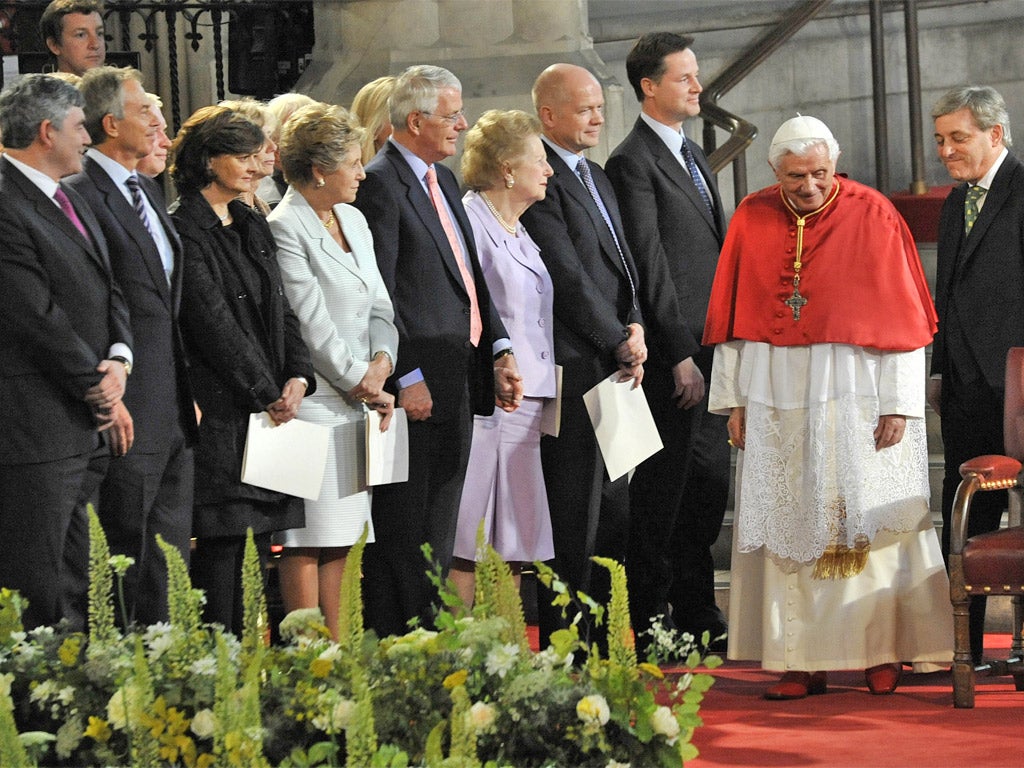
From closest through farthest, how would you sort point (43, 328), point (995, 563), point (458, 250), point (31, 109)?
point (43, 328), point (31, 109), point (995, 563), point (458, 250)

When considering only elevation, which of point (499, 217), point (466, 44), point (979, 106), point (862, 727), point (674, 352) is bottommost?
point (862, 727)

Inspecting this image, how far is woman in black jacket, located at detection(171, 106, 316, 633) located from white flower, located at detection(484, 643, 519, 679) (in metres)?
2.05

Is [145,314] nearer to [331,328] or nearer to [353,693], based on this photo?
[331,328]

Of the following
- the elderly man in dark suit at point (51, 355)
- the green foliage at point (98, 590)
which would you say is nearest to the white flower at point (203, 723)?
the green foliage at point (98, 590)

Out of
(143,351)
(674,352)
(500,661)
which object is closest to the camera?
(500,661)

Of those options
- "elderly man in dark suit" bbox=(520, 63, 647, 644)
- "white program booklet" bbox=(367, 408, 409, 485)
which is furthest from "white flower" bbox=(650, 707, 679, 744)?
"elderly man in dark suit" bbox=(520, 63, 647, 644)

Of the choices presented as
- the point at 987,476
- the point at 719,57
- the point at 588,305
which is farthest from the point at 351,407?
Result: the point at 719,57

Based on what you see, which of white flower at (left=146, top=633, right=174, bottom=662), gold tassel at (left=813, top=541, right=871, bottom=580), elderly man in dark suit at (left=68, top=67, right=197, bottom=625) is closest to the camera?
white flower at (left=146, top=633, right=174, bottom=662)

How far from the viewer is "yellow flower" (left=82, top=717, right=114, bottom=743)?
10.1ft

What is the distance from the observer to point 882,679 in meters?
5.62

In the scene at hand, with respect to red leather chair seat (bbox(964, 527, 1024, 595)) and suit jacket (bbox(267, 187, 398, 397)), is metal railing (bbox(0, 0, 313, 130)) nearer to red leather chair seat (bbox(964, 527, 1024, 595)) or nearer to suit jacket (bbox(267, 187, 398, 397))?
suit jacket (bbox(267, 187, 398, 397))

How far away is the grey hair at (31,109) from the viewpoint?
15.6 ft

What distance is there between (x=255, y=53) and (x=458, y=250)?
365 cm

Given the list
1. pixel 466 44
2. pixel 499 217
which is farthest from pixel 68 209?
pixel 466 44
